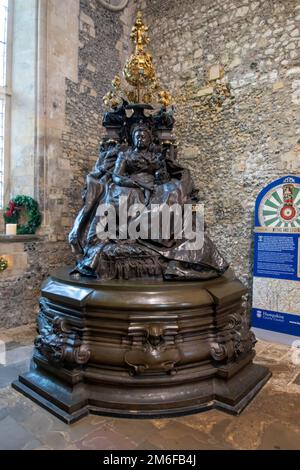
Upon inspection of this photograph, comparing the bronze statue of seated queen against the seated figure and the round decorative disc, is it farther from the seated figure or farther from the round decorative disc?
the round decorative disc

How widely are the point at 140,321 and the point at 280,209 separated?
2.81 meters

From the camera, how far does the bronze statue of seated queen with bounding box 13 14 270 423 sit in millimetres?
2211

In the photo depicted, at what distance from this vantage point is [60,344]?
2.31 meters

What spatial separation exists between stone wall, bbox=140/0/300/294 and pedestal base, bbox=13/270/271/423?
105 inches

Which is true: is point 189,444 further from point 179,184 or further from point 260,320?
point 260,320

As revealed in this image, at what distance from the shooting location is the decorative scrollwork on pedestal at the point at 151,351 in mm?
2193

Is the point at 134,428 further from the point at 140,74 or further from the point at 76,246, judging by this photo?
the point at 140,74

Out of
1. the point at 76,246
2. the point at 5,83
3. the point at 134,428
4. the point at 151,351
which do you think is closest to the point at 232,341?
the point at 151,351

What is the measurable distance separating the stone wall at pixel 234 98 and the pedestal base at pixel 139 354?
2.66 m

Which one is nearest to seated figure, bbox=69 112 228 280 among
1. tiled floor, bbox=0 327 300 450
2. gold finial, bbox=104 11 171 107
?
gold finial, bbox=104 11 171 107

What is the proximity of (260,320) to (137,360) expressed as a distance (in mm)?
2568

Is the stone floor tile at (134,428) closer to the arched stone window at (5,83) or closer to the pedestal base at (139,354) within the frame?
Answer: the pedestal base at (139,354)

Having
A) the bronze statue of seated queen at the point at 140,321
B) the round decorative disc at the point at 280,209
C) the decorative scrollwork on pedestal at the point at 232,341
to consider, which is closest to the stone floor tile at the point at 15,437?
the bronze statue of seated queen at the point at 140,321
